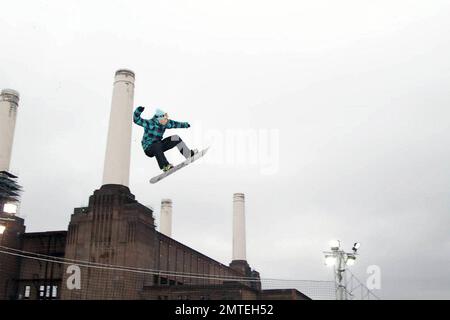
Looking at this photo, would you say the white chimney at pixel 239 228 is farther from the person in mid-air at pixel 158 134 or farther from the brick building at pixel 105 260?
the person in mid-air at pixel 158 134

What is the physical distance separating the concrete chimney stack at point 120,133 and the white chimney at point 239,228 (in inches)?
1321

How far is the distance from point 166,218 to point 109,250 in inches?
1248

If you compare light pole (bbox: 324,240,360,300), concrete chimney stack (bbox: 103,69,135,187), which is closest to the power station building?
concrete chimney stack (bbox: 103,69,135,187)

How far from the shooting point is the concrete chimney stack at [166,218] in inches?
2876

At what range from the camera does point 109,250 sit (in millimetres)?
42469

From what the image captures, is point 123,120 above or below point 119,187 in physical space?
above

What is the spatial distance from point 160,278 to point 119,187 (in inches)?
383

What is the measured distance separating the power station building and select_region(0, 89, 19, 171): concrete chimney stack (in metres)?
0.09

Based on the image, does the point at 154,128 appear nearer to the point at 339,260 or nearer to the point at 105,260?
the point at 339,260

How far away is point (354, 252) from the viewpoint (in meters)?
24.8

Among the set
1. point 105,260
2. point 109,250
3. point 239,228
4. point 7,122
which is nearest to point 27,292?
point 105,260

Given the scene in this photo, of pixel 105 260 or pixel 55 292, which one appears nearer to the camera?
pixel 105 260
